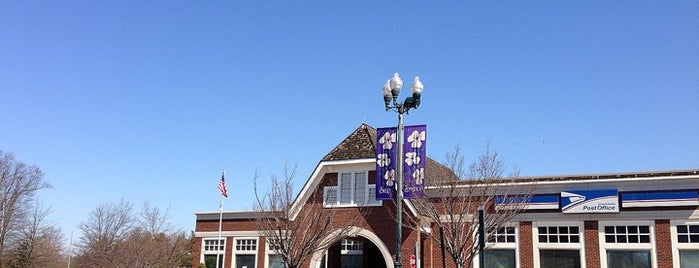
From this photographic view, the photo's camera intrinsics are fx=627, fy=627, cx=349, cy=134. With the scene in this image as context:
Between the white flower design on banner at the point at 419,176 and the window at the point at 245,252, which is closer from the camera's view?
the white flower design on banner at the point at 419,176

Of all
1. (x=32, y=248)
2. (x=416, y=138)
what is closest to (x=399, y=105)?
(x=416, y=138)

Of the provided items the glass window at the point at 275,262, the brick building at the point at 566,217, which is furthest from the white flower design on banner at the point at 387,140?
the glass window at the point at 275,262

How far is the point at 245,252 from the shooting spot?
104ft

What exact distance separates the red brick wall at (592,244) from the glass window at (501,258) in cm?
285

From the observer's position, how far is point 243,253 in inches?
1252

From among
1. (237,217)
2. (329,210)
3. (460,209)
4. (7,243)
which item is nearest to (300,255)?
(329,210)

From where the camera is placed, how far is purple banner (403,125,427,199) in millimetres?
24250

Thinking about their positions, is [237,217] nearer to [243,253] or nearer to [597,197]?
[243,253]

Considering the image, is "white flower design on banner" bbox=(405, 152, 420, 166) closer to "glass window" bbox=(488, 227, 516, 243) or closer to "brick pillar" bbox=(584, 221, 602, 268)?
"glass window" bbox=(488, 227, 516, 243)

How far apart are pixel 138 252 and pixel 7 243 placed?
23884 millimetres

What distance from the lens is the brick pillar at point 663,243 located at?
74.6 feet

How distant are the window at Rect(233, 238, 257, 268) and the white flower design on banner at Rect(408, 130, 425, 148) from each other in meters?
11.3

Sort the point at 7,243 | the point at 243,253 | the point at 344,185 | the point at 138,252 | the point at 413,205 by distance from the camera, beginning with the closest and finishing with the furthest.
Result: 1. the point at 413,205
2. the point at 344,185
3. the point at 243,253
4. the point at 138,252
5. the point at 7,243

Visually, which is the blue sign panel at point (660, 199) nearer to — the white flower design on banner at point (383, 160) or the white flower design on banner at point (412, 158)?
the white flower design on banner at point (412, 158)
